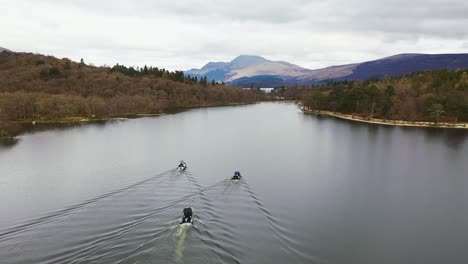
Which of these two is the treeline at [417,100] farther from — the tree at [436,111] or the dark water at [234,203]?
the dark water at [234,203]

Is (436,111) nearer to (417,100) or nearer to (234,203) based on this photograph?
(417,100)

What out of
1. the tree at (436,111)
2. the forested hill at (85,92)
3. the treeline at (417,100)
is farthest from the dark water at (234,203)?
the forested hill at (85,92)

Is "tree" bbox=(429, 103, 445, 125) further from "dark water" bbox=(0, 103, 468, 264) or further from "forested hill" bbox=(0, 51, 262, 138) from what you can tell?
"forested hill" bbox=(0, 51, 262, 138)

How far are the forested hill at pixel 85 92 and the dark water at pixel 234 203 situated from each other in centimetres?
3306

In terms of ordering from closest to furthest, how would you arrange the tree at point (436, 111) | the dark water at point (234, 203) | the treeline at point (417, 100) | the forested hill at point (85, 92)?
the dark water at point (234, 203) → the tree at point (436, 111) → the treeline at point (417, 100) → the forested hill at point (85, 92)

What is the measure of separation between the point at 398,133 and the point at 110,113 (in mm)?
69428

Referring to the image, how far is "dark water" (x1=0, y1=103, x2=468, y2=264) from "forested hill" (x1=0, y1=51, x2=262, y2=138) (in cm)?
3306

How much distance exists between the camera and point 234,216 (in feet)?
66.9

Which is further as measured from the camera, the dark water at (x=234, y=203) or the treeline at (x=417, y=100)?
the treeline at (x=417, y=100)

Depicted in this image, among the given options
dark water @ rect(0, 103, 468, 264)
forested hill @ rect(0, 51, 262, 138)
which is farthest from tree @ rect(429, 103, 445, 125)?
forested hill @ rect(0, 51, 262, 138)

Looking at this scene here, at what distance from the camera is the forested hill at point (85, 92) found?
7538cm

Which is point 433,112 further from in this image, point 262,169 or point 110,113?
point 110,113

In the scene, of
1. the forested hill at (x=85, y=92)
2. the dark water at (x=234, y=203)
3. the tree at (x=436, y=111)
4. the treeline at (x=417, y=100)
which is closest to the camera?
the dark water at (x=234, y=203)

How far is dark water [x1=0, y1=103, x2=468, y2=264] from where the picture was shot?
16.1 m
